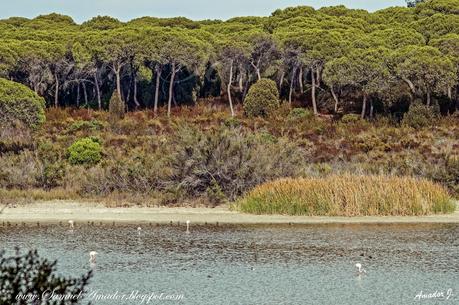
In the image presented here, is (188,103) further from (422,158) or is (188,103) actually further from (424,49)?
(422,158)

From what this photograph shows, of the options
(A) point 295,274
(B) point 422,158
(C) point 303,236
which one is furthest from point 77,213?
(B) point 422,158

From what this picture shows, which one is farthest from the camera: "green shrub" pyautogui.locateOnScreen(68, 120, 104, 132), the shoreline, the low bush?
"green shrub" pyautogui.locateOnScreen(68, 120, 104, 132)

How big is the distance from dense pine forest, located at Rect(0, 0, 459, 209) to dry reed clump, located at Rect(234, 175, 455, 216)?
2516mm

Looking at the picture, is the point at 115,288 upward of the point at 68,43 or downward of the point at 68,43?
downward

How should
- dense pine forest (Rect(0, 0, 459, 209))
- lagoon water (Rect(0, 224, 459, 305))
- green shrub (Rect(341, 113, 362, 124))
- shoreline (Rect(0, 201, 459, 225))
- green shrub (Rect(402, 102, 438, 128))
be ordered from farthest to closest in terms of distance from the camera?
green shrub (Rect(341, 113, 362, 124)), green shrub (Rect(402, 102, 438, 128)), dense pine forest (Rect(0, 0, 459, 209)), shoreline (Rect(0, 201, 459, 225)), lagoon water (Rect(0, 224, 459, 305))

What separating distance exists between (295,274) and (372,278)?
54.0 inches

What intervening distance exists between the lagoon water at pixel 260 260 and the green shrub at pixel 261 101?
2786 centimetres

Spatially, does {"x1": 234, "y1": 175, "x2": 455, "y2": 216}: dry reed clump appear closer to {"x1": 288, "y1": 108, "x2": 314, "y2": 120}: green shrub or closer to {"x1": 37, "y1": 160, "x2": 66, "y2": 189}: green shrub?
{"x1": 37, "y1": 160, "x2": 66, "y2": 189}: green shrub

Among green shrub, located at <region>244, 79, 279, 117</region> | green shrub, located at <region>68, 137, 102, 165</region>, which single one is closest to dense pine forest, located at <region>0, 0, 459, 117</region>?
green shrub, located at <region>244, 79, 279, 117</region>

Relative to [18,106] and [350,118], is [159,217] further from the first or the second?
[350,118]

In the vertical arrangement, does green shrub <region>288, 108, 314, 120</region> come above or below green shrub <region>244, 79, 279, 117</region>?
below

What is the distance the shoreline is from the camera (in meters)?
23.9

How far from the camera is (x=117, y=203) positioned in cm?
2734

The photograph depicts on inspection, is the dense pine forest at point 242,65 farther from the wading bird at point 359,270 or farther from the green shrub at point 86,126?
the wading bird at point 359,270
